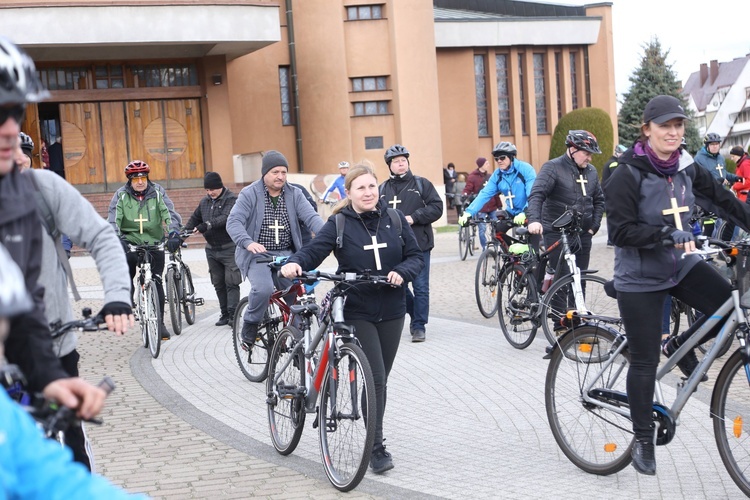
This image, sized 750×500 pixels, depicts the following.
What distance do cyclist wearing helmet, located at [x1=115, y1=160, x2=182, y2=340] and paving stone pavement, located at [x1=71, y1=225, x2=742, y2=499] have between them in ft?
3.65

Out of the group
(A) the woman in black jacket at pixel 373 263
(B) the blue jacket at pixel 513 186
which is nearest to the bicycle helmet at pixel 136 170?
(B) the blue jacket at pixel 513 186

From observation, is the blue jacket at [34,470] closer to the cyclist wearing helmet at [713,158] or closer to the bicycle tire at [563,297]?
the bicycle tire at [563,297]

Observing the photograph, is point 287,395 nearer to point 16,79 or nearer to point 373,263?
point 373,263

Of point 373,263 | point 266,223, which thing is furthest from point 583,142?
point 373,263

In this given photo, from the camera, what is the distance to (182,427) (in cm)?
790

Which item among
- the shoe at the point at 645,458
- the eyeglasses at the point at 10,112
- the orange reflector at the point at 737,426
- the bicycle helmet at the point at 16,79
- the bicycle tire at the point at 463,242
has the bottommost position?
the bicycle tire at the point at 463,242

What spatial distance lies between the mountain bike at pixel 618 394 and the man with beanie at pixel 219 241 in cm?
745

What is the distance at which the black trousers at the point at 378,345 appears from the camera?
6.30 m

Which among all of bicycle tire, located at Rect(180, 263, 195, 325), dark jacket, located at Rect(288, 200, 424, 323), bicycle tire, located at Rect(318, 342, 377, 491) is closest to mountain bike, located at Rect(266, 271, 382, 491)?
bicycle tire, located at Rect(318, 342, 377, 491)

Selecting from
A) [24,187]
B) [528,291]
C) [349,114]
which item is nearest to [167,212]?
[528,291]

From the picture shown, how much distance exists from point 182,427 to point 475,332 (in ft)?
15.9

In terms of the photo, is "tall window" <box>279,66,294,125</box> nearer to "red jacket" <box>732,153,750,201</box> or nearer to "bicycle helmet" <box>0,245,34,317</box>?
"red jacket" <box>732,153,750,201</box>

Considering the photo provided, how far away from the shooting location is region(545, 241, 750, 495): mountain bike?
5324mm

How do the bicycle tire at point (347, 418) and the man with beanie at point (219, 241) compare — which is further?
the man with beanie at point (219, 241)
